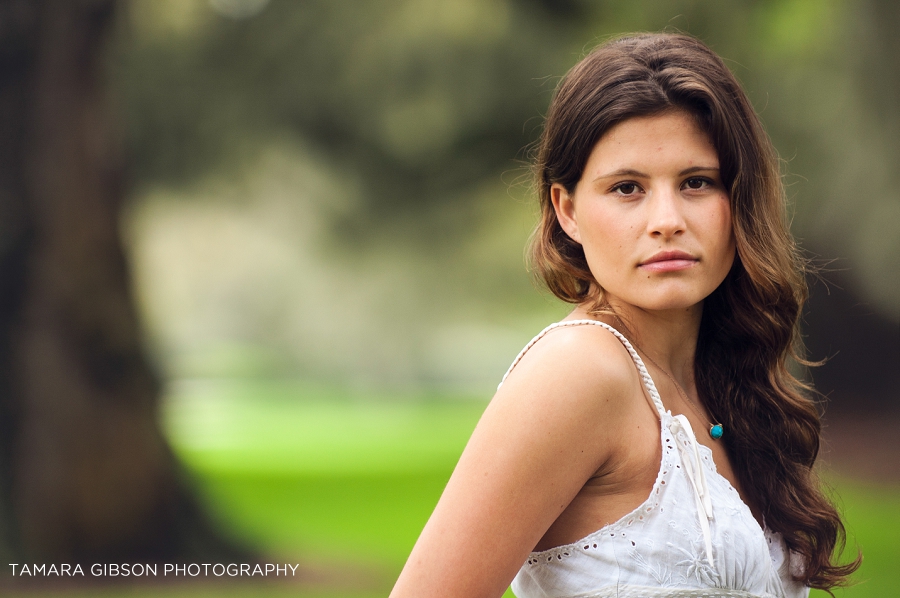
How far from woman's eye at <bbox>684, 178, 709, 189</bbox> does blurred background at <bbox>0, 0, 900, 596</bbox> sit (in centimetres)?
298

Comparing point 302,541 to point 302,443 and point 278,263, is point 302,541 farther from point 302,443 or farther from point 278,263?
point 278,263

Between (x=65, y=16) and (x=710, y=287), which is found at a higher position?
(x=65, y=16)

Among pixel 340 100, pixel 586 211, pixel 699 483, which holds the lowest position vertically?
pixel 699 483

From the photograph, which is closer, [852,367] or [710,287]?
[710,287]

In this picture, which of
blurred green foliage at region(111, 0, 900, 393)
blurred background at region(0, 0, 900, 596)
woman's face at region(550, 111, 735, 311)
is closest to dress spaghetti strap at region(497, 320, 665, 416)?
woman's face at region(550, 111, 735, 311)

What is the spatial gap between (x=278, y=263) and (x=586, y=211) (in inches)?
852

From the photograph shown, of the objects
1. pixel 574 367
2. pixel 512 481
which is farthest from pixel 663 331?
pixel 512 481

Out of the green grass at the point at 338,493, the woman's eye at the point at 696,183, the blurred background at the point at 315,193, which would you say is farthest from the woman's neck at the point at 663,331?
the blurred background at the point at 315,193

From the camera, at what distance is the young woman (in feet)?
4.23

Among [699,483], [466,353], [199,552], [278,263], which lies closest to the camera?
[699,483]

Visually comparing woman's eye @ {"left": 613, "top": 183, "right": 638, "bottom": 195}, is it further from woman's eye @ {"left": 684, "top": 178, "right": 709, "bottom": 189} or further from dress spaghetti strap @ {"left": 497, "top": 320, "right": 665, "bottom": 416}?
dress spaghetti strap @ {"left": 497, "top": 320, "right": 665, "bottom": 416}

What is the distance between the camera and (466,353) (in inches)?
1267

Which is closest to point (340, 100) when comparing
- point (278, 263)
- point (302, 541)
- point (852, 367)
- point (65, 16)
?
point (65, 16)

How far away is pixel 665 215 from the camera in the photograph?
1.47 metres
